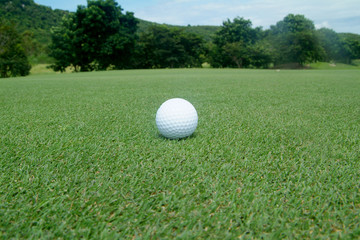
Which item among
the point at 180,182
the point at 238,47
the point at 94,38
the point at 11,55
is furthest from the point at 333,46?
the point at 180,182

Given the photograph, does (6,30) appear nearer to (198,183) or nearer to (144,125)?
(144,125)

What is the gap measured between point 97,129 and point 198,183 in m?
1.50

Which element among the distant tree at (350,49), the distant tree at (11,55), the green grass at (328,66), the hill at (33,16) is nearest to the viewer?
the distant tree at (11,55)

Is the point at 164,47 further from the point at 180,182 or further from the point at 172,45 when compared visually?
the point at 180,182

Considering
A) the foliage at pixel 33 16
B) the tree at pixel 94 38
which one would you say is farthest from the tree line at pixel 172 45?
the foliage at pixel 33 16

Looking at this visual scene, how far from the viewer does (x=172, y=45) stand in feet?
124

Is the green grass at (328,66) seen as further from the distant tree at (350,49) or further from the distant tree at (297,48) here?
the distant tree at (297,48)

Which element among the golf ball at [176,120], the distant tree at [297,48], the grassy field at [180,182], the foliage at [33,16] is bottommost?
the grassy field at [180,182]

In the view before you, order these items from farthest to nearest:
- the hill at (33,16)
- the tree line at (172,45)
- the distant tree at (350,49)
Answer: the distant tree at (350,49) < the hill at (33,16) < the tree line at (172,45)

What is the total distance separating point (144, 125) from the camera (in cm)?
274

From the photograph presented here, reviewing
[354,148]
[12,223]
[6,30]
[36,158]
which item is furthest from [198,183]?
[6,30]

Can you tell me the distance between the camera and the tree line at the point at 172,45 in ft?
102

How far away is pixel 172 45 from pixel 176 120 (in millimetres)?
37387

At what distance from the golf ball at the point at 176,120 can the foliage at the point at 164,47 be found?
3578 cm
